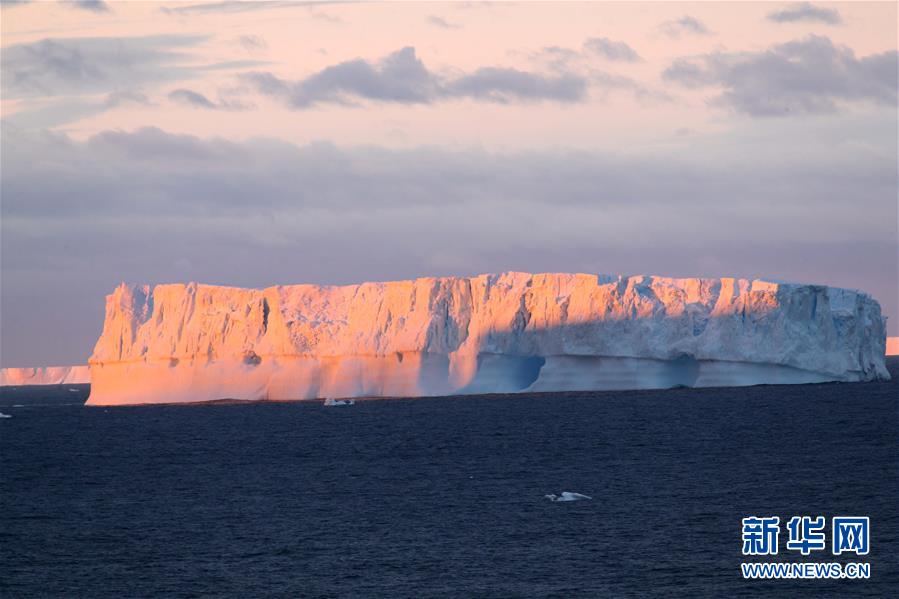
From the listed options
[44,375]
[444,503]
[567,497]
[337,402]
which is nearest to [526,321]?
[337,402]

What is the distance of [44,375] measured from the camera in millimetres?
138375

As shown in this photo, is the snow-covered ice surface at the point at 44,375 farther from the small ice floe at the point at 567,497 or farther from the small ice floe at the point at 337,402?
the small ice floe at the point at 567,497

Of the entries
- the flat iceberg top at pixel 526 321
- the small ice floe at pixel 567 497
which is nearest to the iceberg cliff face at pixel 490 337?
the flat iceberg top at pixel 526 321

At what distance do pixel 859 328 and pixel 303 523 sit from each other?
31.8m

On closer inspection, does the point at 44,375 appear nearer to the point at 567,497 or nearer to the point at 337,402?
the point at 337,402

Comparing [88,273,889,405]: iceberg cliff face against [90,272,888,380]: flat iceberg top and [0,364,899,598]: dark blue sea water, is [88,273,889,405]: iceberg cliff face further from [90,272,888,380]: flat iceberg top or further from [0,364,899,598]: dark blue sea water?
[0,364,899,598]: dark blue sea water

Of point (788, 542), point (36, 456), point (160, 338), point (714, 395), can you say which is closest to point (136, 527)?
point (788, 542)

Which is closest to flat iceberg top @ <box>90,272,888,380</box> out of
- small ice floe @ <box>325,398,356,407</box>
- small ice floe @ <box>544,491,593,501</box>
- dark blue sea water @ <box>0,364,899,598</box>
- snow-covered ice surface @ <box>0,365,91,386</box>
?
dark blue sea water @ <box>0,364,899,598</box>

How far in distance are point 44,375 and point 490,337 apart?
100336 mm

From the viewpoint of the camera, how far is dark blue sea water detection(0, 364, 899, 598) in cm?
1766

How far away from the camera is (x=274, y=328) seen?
5150 cm

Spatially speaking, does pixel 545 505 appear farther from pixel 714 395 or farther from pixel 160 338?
pixel 714 395

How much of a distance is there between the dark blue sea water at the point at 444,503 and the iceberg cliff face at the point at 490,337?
265 cm

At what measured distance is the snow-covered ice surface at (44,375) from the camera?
13488cm
